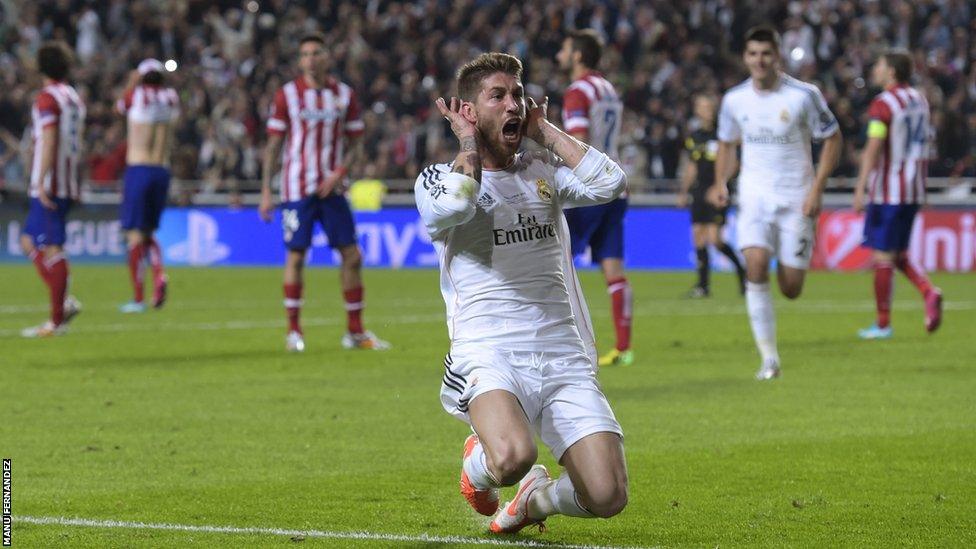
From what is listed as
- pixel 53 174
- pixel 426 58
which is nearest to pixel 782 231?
pixel 53 174

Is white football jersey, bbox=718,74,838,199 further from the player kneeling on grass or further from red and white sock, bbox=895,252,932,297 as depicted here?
the player kneeling on grass

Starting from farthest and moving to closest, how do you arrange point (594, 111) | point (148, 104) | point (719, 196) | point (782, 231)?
point (148, 104), point (594, 111), point (719, 196), point (782, 231)

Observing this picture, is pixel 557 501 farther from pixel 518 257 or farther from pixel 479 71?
pixel 479 71

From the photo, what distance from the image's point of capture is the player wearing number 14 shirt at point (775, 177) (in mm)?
10508

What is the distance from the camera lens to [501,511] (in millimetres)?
5711

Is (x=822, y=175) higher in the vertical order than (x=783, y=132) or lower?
lower

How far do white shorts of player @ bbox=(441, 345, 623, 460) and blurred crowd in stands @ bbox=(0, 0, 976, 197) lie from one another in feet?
65.2

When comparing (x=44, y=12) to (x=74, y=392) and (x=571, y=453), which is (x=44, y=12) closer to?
(x=74, y=392)

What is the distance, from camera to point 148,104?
644 inches

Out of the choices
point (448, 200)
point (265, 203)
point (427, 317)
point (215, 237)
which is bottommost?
point (215, 237)

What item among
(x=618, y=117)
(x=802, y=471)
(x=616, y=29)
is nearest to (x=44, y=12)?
(x=616, y=29)

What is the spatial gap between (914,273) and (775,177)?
362 cm

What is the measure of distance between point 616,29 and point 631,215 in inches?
220

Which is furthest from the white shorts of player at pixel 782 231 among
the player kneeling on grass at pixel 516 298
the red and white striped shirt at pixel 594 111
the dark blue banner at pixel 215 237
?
the dark blue banner at pixel 215 237
